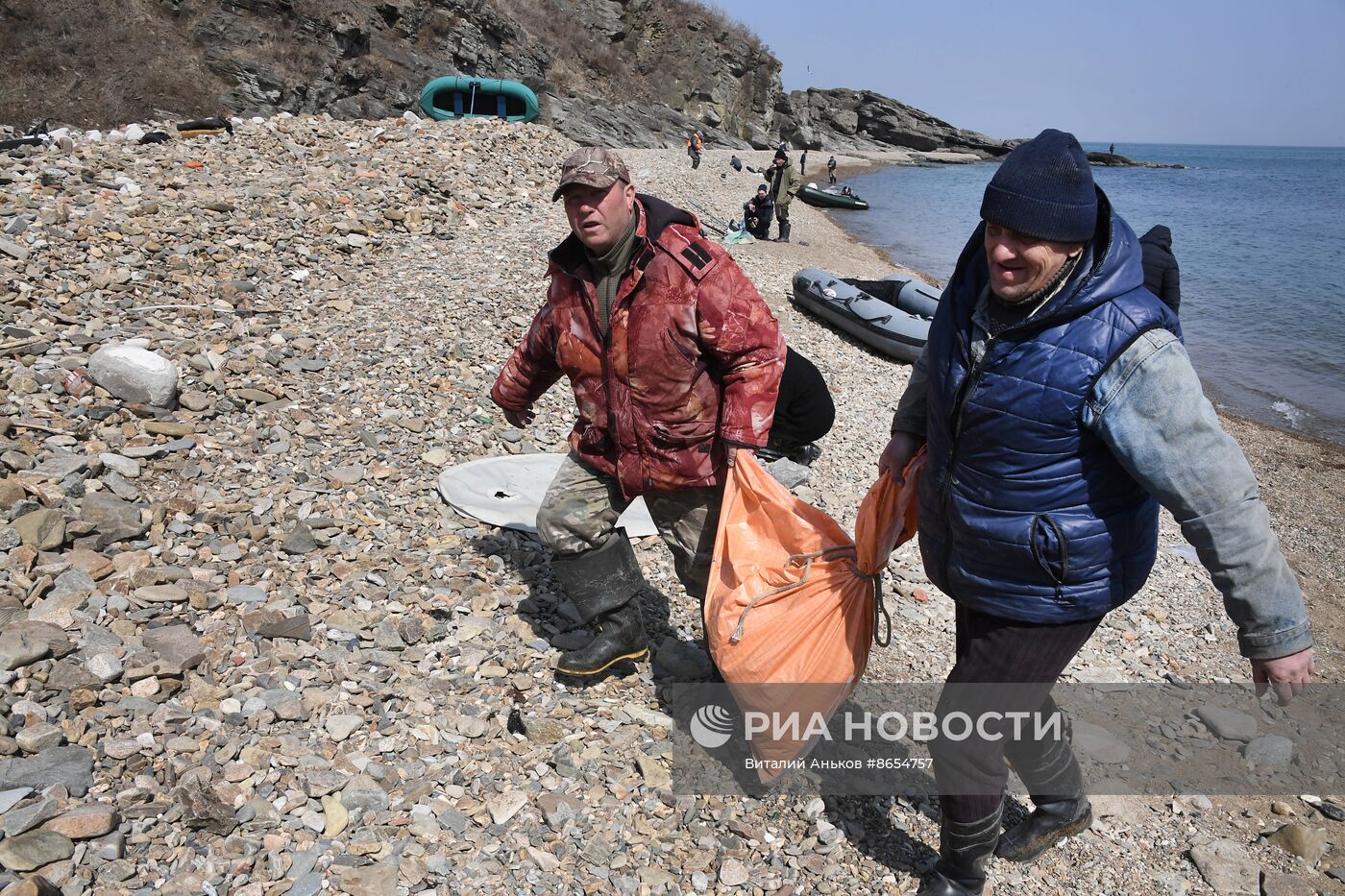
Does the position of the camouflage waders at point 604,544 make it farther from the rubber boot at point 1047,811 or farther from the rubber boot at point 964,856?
the rubber boot at point 1047,811

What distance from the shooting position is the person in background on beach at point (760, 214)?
17719 mm

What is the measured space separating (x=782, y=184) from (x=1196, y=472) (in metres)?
16.5

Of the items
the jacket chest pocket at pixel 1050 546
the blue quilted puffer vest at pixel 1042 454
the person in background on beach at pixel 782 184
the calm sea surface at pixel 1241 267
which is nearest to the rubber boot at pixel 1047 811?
the blue quilted puffer vest at pixel 1042 454

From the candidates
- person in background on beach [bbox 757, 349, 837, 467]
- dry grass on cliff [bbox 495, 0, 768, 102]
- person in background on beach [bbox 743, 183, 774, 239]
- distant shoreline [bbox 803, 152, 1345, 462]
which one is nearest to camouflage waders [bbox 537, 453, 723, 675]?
person in background on beach [bbox 757, 349, 837, 467]

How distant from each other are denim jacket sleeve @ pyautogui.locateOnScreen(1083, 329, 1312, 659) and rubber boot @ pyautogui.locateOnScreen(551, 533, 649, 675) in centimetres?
189

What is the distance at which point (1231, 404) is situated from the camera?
1191 cm

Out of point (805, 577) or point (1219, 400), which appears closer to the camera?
point (805, 577)

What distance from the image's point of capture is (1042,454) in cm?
204

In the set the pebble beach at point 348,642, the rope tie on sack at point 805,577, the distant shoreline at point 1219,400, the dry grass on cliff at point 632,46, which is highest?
the dry grass on cliff at point 632,46

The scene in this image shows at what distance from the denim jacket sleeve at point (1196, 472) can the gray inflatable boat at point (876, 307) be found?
7.49m

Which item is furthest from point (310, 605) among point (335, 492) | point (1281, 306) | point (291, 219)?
point (1281, 306)

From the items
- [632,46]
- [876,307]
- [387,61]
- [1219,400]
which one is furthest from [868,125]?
[876,307]

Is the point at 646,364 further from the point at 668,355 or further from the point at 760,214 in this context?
the point at 760,214

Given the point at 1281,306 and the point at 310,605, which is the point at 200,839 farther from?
A: the point at 1281,306
